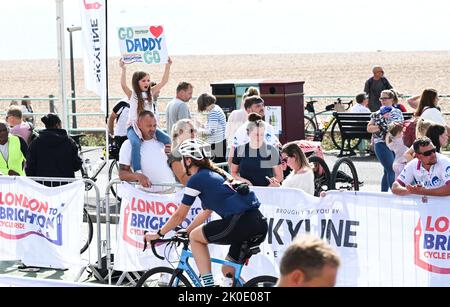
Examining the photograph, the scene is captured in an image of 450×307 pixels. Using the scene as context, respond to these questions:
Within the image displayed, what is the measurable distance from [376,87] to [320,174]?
8152 millimetres

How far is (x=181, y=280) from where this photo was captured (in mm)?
8422

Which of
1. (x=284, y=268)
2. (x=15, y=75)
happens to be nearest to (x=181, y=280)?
(x=284, y=268)

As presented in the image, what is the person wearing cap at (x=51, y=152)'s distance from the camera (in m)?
11.6

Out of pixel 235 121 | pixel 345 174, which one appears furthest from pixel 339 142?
pixel 235 121

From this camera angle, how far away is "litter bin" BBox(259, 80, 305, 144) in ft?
54.6

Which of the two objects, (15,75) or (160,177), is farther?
(15,75)

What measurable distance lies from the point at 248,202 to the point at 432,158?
2.15 m

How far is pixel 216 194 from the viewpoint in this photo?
812 cm

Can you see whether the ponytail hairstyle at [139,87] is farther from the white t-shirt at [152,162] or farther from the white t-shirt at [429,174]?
the white t-shirt at [429,174]

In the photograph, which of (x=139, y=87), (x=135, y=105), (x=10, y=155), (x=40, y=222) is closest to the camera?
(x=40, y=222)

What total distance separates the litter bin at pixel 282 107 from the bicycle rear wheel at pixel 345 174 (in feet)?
7.70

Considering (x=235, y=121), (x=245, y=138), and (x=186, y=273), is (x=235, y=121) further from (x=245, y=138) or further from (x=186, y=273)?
(x=186, y=273)
